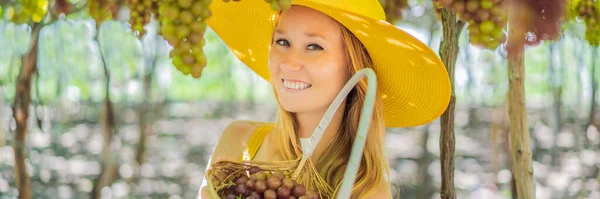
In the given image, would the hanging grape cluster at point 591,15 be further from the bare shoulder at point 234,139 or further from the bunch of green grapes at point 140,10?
the bunch of green grapes at point 140,10

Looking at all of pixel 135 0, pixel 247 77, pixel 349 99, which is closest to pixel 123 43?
pixel 247 77

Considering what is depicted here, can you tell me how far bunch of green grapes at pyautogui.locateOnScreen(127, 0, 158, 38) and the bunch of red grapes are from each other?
63 centimetres

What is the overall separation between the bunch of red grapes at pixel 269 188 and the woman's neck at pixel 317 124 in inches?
12.8

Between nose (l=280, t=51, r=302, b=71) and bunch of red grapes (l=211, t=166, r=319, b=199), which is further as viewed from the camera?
nose (l=280, t=51, r=302, b=71)

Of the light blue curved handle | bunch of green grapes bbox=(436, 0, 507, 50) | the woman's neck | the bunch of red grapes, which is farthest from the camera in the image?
the woman's neck

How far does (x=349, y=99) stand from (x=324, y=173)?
0.18 m

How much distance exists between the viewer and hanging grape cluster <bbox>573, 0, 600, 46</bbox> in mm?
1755

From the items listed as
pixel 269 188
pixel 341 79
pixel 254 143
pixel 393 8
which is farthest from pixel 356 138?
pixel 393 8

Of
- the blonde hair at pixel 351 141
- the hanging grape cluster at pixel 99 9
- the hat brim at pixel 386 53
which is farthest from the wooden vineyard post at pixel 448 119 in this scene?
the hanging grape cluster at pixel 99 9

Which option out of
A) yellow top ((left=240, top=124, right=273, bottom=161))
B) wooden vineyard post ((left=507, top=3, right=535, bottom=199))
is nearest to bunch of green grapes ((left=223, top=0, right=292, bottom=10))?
yellow top ((left=240, top=124, right=273, bottom=161))

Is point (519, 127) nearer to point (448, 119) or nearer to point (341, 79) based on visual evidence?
point (448, 119)

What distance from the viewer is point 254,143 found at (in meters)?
1.58

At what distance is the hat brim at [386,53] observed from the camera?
134cm

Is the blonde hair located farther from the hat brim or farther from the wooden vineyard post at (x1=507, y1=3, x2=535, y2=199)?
the wooden vineyard post at (x1=507, y1=3, x2=535, y2=199)
